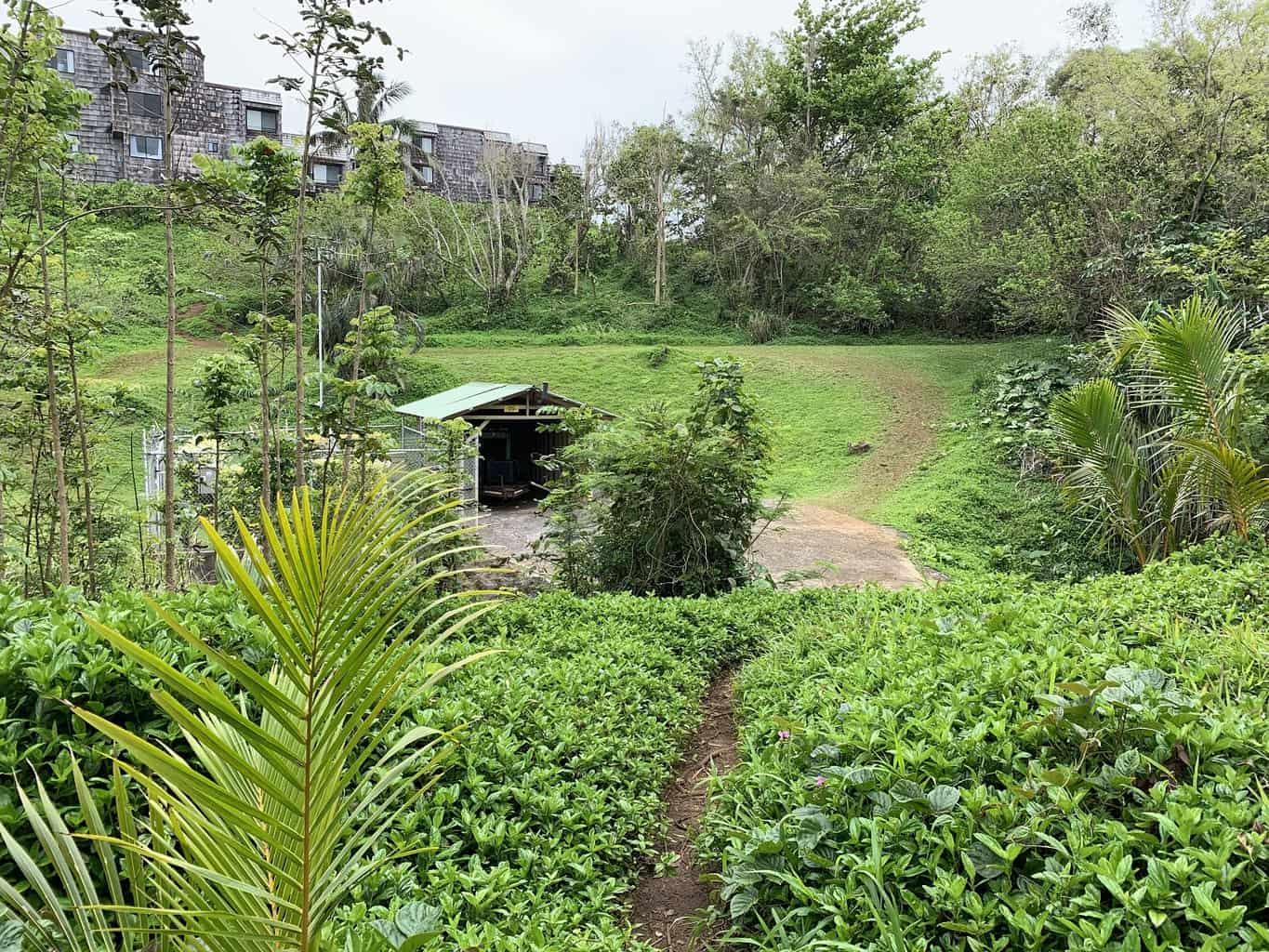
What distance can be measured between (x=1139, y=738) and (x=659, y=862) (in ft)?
5.19

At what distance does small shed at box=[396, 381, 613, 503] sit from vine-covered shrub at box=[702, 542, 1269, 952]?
8163 mm

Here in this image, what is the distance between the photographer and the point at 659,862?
2.64 metres

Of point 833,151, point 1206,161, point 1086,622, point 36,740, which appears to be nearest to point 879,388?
point 1206,161

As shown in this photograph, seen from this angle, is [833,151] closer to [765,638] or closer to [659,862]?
[765,638]

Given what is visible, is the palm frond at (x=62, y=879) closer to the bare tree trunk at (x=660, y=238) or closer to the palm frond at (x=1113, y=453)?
the palm frond at (x=1113, y=453)

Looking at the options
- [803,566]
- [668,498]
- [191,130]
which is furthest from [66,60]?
[803,566]

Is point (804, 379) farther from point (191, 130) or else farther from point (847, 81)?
point (191, 130)

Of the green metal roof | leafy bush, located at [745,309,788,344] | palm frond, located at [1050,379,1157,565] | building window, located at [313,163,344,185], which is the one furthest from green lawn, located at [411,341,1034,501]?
building window, located at [313,163,344,185]

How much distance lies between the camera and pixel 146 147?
1043 inches

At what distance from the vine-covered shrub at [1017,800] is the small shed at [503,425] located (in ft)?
26.8

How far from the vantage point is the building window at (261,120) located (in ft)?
90.6

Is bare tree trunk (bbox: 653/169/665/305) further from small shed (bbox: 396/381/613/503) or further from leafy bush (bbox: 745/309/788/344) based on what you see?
small shed (bbox: 396/381/613/503)

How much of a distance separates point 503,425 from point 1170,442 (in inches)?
475

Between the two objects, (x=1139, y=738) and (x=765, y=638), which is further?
(x=765, y=638)
